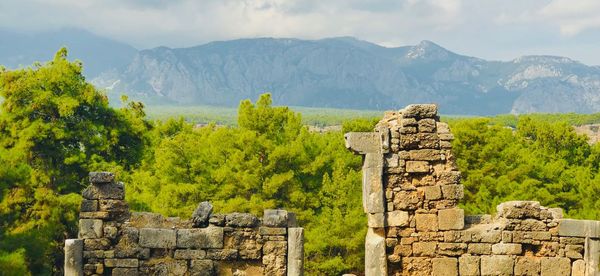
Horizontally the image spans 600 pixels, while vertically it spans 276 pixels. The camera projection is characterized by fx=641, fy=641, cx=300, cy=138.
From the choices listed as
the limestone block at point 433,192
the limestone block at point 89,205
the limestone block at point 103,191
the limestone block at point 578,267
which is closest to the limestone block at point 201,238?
the limestone block at point 103,191

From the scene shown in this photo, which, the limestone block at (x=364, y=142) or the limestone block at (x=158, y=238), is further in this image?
the limestone block at (x=158, y=238)

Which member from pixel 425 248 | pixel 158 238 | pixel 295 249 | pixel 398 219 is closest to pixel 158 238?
pixel 158 238

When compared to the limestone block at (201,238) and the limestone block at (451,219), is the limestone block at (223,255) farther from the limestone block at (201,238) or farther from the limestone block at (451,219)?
the limestone block at (451,219)

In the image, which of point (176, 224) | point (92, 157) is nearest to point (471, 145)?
point (92, 157)

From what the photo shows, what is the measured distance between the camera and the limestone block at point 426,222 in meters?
11.2

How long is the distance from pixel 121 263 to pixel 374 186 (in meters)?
4.86

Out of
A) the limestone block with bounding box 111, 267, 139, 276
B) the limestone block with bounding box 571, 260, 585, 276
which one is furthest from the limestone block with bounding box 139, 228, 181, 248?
the limestone block with bounding box 571, 260, 585, 276

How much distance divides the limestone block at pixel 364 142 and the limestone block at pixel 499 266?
8.95 ft

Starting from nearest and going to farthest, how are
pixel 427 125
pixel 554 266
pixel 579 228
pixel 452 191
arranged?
1. pixel 579 228
2. pixel 554 266
3. pixel 452 191
4. pixel 427 125

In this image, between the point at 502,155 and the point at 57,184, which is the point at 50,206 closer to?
the point at 57,184

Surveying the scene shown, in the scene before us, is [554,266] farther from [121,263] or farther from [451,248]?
[121,263]

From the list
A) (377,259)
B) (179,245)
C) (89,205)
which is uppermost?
(89,205)

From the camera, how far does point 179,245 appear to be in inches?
464

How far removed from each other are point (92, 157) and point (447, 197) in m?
19.9
